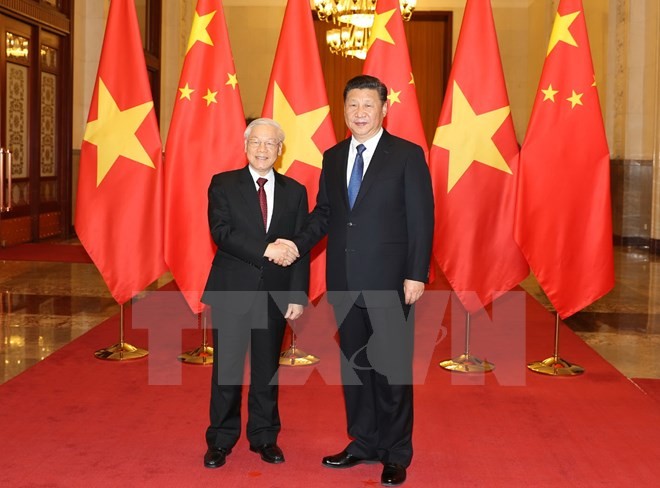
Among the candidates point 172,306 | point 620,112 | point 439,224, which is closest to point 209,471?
point 439,224

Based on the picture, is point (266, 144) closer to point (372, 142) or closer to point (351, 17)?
point (372, 142)

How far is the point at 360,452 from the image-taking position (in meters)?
3.47

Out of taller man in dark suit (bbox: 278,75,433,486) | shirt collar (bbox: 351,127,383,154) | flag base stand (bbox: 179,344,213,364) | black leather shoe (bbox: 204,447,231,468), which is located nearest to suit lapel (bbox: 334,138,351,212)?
taller man in dark suit (bbox: 278,75,433,486)

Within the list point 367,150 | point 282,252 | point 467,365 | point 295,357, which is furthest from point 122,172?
point 467,365

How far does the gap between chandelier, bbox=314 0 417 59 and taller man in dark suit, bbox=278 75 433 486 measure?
34.1ft

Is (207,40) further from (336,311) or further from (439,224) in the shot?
(336,311)

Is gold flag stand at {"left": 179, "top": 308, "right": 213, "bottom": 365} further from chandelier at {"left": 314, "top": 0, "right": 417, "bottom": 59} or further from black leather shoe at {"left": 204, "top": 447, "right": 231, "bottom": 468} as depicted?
chandelier at {"left": 314, "top": 0, "right": 417, "bottom": 59}

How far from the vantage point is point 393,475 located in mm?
3266

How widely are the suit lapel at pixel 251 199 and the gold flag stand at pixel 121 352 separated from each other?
2.09 m

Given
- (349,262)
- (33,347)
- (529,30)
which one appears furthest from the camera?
(529,30)

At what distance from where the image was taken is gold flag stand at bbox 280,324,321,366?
520cm

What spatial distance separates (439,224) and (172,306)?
9.77 feet

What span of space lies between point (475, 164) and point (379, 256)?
1936mm

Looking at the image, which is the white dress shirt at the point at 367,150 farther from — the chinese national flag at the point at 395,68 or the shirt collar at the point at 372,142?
the chinese national flag at the point at 395,68
